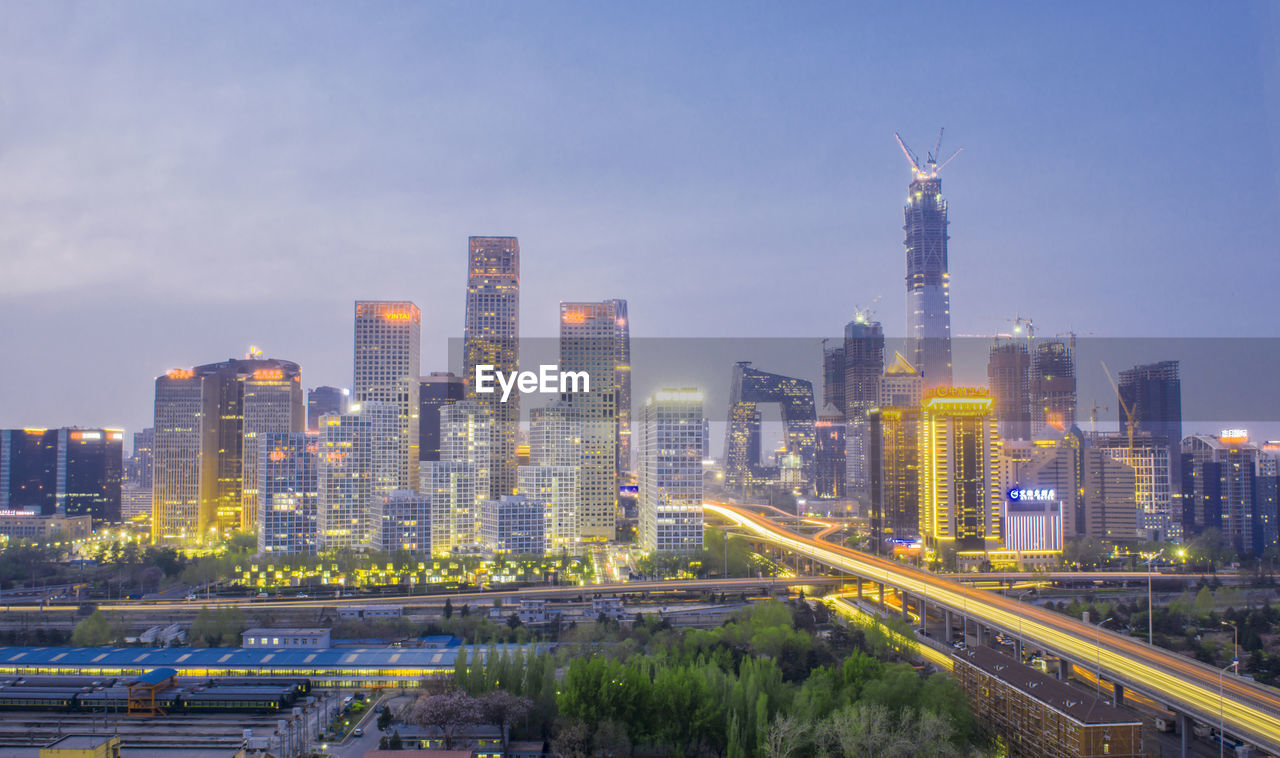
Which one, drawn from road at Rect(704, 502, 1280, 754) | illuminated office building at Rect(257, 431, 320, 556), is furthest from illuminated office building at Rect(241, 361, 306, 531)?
road at Rect(704, 502, 1280, 754)

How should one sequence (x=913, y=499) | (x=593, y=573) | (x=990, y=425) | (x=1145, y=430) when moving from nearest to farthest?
(x=593, y=573), (x=990, y=425), (x=913, y=499), (x=1145, y=430)

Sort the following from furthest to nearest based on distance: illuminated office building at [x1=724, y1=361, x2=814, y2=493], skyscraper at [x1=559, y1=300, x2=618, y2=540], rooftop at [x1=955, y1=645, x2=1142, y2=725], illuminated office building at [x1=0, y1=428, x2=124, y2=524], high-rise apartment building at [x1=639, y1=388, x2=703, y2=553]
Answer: illuminated office building at [x1=724, y1=361, x2=814, y2=493], illuminated office building at [x1=0, y1=428, x2=124, y2=524], skyscraper at [x1=559, y1=300, x2=618, y2=540], high-rise apartment building at [x1=639, y1=388, x2=703, y2=553], rooftop at [x1=955, y1=645, x2=1142, y2=725]

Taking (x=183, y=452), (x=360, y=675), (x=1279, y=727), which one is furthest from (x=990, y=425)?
(x=183, y=452)

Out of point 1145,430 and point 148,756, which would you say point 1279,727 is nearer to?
point 148,756

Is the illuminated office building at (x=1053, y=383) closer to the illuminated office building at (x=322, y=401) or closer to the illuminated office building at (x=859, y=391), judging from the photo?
the illuminated office building at (x=859, y=391)

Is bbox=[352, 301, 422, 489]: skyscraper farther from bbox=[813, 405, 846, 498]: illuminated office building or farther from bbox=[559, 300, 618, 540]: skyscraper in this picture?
bbox=[813, 405, 846, 498]: illuminated office building
